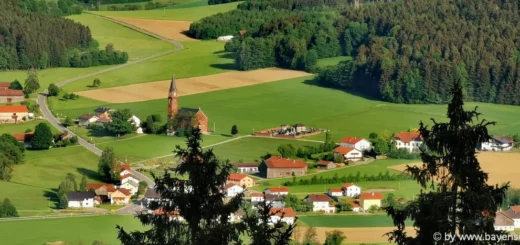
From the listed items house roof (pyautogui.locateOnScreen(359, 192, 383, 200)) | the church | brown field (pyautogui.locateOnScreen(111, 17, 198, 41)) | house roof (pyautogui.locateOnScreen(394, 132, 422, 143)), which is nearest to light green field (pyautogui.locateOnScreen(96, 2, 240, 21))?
brown field (pyautogui.locateOnScreen(111, 17, 198, 41))

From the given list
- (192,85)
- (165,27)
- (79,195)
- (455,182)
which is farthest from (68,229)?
(165,27)

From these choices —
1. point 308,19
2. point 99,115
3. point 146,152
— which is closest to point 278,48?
point 308,19

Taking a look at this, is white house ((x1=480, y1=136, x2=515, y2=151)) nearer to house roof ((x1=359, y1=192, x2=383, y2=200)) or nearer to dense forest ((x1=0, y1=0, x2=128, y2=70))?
house roof ((x1=359, y1=192, x2=383, y2=200))

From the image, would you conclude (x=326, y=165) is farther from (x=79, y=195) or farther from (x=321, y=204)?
(x=79, y=195)

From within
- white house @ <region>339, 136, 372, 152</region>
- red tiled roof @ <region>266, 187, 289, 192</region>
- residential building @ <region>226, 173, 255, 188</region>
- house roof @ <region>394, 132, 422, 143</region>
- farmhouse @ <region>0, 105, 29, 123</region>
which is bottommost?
red tiled roof @ <region>266, 187, 289, 192</region>

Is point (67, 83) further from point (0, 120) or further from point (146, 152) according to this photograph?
point (146, 152)

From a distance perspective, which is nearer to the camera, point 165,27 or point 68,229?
point 68,229
